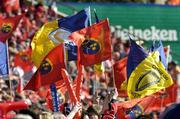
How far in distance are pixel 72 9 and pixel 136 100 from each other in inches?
490

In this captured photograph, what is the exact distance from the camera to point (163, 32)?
78.2ft

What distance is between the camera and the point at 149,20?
23.9 metres

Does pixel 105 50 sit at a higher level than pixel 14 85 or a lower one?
higher

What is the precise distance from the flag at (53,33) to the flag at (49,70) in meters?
0.86

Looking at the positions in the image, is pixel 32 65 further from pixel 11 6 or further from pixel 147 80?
pixel 147 80

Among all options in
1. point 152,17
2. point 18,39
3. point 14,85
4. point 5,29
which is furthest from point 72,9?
point 5,29

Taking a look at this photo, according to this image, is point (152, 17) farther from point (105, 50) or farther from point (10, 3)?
point (105, 50)

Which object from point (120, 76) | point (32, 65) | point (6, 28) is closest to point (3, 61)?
point (6, 28)

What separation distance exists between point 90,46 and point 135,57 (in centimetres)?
86

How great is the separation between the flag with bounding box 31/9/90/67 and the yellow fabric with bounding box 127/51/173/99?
1861mm

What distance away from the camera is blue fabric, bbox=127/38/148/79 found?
11.4m

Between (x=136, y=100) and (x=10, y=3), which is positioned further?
(x=10, y=3)

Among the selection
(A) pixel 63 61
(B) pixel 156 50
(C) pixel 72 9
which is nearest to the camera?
(A) pixel 63 61

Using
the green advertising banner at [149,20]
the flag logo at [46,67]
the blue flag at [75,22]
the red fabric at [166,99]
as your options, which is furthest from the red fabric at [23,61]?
the green advertising banner at [149,20]
